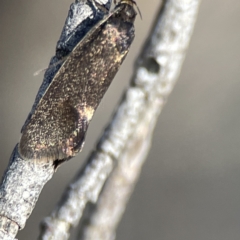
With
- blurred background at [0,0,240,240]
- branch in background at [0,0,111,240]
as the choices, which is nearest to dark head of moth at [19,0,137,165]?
branch in background at [0,0,111,240]

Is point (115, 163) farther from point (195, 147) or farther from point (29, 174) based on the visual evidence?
point (195, 147)

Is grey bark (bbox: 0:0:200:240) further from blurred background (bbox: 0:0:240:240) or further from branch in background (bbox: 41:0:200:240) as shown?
blurred background (bbox: 0:0:240:240)

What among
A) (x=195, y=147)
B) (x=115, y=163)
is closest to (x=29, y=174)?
(x=115, y=163)

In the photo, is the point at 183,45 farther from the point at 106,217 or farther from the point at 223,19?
the point at 223,19

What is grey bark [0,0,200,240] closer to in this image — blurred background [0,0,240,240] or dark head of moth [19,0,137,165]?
dark head of moth [19,0,137,165]

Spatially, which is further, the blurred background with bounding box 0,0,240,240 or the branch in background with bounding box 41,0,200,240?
the blurred background with bounding box 0,0,240,240

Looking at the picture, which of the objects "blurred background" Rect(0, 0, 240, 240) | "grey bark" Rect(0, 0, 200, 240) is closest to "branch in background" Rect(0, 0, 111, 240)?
"grey bark" Rect(0, 0, 200, 240)

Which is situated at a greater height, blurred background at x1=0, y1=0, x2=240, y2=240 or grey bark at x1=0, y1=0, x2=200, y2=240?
blurred background at x1=0, y1=0, x2=240, y2=240
